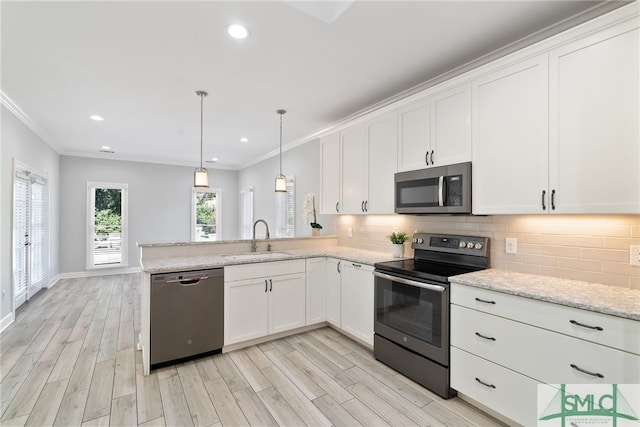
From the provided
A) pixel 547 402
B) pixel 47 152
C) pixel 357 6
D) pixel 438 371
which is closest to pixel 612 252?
pixel 547 402

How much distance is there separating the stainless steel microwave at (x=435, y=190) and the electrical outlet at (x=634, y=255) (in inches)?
36.2

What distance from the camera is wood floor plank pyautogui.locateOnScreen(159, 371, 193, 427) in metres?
1.96

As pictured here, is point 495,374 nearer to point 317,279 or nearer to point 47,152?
point 317,279

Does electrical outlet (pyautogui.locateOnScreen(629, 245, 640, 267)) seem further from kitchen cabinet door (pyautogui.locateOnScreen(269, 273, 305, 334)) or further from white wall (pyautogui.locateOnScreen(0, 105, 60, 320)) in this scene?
white wall (pyautogui.locateOnScreen(0, 105, 60, 320))

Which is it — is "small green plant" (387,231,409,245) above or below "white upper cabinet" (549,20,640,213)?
below

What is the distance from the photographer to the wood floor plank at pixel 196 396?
1985 millimetres

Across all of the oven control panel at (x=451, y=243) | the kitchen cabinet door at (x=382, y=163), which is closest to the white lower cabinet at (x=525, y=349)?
the oven control panel at (x=451, y=243)

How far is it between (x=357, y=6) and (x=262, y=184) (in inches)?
202

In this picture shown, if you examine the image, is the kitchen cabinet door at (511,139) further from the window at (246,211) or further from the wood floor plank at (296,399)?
the window at (246,211)

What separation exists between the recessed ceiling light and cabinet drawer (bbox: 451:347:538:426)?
107 inches

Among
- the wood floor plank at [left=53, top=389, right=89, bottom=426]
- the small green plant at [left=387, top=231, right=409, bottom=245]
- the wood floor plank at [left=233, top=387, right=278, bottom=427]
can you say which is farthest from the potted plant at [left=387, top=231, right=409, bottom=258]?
the wood floor plank at [left=53, top=389, right=89, bottom=426]

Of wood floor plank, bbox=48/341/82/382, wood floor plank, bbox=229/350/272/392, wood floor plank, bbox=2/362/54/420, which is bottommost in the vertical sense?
wood floor plank, bbox=229/350/272/392

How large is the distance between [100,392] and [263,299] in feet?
4.67

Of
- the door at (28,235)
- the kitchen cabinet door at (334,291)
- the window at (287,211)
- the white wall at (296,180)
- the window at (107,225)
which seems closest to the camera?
the kitchen cabinet door at (334,291)
